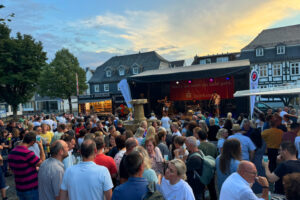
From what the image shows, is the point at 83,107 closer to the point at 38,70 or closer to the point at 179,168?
the point at 38,70

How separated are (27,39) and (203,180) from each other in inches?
911

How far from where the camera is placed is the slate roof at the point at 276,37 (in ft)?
88.2

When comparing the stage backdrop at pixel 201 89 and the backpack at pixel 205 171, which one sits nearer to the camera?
the backpack at pixel 205 171

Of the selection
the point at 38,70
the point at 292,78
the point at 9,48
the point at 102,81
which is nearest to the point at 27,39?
the point at 9,48

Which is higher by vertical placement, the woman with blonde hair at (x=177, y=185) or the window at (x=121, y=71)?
the window at (x=121, y=71)

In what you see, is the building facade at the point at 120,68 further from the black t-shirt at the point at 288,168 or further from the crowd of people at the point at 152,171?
the black t-shirt at the point at 288,168

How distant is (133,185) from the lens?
194 centimetres

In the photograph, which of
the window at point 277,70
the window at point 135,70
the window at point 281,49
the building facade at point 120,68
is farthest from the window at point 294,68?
the window at point 135,70

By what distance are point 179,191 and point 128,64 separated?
1422 inches

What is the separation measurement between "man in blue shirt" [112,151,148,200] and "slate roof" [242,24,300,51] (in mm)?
30694

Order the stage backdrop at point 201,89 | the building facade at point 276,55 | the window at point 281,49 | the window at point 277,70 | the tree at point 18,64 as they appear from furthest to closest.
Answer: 1. the window at point 277,70
2. the window at point 281,49
3. the building facade at point 276,55
4. the tree at point 18,64
5. the stage backdrop at point 201,89

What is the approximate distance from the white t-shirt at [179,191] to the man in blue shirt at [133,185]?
1.12 feet

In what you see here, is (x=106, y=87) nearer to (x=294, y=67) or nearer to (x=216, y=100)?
(x=216, y=100)

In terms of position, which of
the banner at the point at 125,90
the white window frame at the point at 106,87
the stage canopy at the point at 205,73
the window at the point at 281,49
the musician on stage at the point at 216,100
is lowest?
the musician on stage at the point at 216,100
